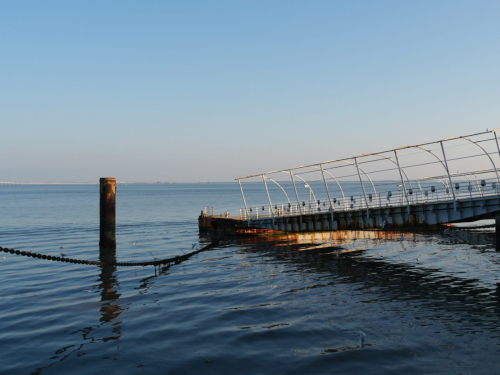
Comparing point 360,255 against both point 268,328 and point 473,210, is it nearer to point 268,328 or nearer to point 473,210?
point 473,210

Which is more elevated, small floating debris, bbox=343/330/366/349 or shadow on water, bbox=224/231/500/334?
shadow on water, bbox=224/231/500/334

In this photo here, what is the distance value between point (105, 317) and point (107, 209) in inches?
668

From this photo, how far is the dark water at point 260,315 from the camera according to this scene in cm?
1230

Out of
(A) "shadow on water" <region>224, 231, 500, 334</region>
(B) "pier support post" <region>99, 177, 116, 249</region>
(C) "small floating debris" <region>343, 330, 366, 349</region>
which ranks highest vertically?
(B) "pier support post" <region>99, 177, 116, 249</region>

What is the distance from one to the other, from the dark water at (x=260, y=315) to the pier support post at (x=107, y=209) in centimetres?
185

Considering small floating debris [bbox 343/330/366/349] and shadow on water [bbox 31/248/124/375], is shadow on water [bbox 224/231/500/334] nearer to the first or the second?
small floating debris [bbox 343/330/366/349]

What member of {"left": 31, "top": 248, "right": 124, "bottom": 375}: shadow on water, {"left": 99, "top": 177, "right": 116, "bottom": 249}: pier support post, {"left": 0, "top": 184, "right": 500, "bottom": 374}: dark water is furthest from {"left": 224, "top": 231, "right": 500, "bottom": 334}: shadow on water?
{"left": 99, "top": 177, "right": 116, "bottom": 249}: pier support post

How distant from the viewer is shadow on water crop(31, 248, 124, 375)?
13242 mm

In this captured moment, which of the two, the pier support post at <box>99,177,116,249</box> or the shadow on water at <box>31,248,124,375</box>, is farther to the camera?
the pier support post at <box>99,177,116,249</box>

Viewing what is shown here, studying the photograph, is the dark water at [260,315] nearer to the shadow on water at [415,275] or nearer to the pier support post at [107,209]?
the shadow on water at [415,275]

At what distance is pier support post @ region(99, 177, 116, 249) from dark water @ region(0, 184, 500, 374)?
1845 millimetres

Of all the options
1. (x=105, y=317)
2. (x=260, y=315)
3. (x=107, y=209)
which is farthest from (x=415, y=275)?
(x=107, y=209)

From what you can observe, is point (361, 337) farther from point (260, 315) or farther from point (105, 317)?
point (105, 317)

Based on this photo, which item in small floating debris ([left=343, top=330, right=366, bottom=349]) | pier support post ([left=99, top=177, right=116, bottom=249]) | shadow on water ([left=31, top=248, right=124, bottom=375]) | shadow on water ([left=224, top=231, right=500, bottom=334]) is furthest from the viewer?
pier support post ([left=99, top=177, right=116, bottom=249])
